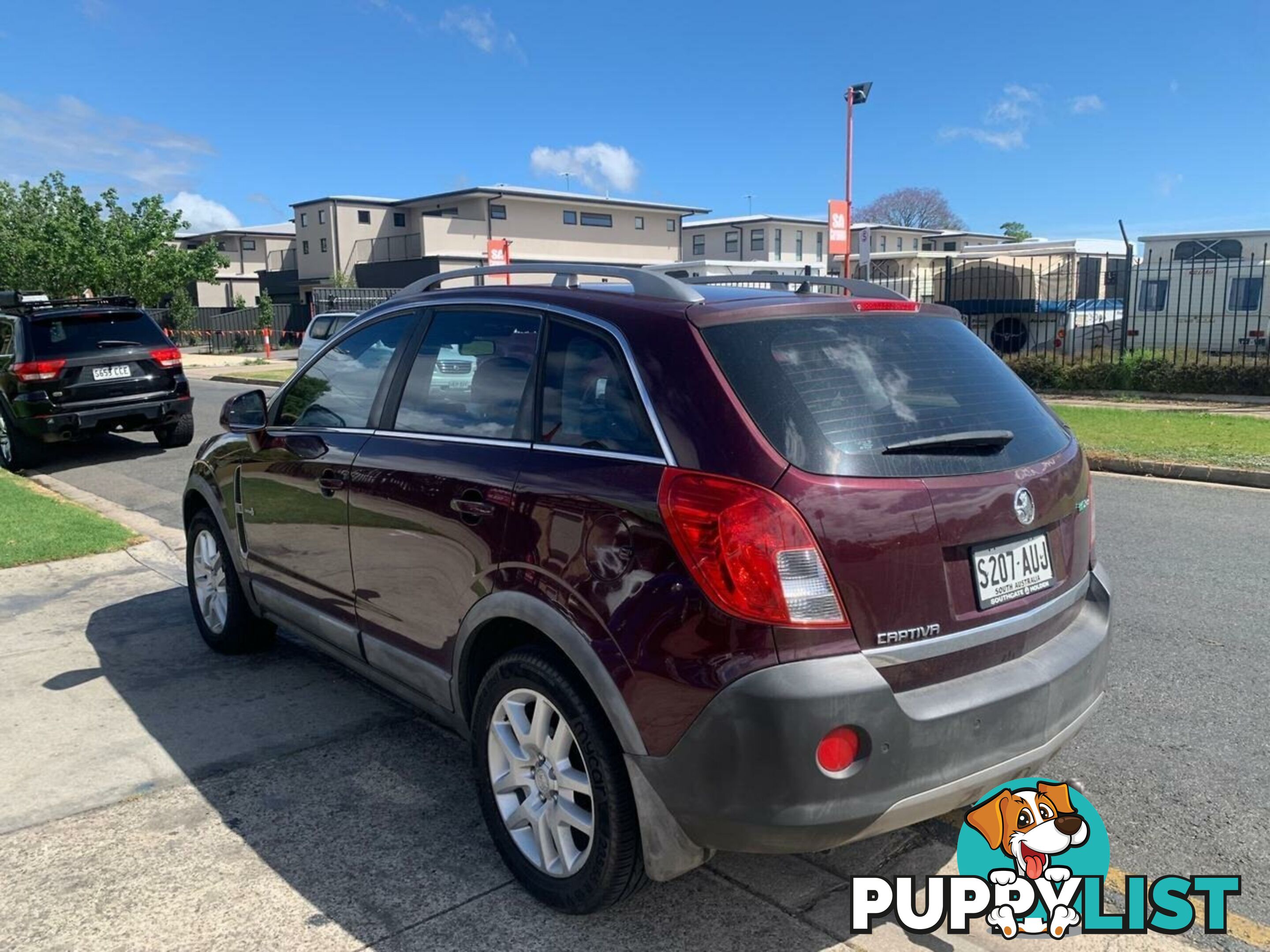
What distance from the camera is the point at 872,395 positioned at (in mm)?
2846

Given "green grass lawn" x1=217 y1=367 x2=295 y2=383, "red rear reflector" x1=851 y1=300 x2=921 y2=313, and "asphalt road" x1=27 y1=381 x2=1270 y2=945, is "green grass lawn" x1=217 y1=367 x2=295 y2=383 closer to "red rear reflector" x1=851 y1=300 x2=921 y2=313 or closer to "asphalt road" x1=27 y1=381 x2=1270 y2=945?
"asphalt road" x1=27 y1=381 x2=1270 y2=945

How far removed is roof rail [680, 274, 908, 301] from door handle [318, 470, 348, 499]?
1.50 m

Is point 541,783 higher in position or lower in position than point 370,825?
higher

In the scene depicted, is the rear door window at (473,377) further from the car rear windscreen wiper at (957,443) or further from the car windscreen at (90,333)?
the car windscreen at (90,333)

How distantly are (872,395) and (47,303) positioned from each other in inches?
475

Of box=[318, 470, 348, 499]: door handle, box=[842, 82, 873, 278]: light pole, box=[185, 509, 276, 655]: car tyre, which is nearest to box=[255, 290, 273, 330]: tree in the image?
box=[842, 82, 873, 278]: light pole

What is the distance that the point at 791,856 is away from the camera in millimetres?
3244

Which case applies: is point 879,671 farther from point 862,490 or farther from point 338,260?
point 338,260

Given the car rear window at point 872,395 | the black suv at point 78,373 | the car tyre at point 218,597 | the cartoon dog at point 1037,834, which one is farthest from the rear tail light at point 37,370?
the cartoon dog at point 1037,834

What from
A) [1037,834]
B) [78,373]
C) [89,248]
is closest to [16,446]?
[78,373]

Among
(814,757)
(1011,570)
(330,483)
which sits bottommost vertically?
(814,757)

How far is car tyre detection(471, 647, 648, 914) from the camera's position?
8.92ft

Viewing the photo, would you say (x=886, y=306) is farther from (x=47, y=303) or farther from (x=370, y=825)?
(x=47, y=303)

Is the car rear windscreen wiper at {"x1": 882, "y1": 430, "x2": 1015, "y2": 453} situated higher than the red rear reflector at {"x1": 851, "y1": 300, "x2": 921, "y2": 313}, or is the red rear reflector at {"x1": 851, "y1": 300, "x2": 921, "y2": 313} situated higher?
the red rear reflector at {"x1": 851, "y1": 300, "x2": 921, "y2": 313}
